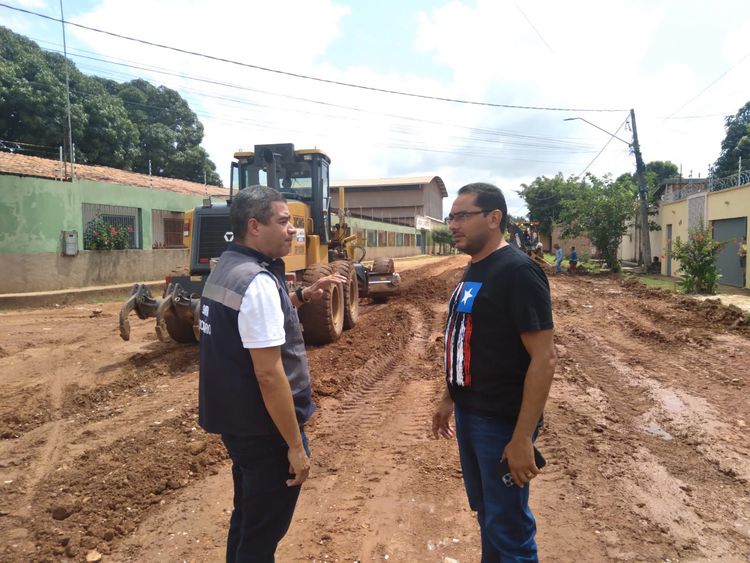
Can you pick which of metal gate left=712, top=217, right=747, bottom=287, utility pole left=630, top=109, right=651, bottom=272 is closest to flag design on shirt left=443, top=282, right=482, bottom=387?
metal gate left=712, top=217, right=747, bottom=287

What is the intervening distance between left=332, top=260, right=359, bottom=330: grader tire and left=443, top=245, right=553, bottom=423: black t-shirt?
6.23m

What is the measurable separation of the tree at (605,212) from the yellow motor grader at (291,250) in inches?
638

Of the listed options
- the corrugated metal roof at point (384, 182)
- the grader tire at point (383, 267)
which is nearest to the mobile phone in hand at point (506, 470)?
the grader tire at point (383, 267)

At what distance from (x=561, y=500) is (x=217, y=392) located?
2494 millimetres

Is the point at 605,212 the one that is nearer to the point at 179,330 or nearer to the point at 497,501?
the point at 179,330

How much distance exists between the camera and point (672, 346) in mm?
8242

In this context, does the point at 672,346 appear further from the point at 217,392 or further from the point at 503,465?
the point at 217,392

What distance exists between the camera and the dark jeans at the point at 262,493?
214 cm

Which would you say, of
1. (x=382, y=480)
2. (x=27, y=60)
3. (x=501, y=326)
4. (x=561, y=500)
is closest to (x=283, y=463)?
(x=501, y=326)

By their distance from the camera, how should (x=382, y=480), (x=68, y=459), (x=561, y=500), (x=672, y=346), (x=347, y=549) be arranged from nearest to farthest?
1. (x=347, y=549)
2. (x=561, y=500)
3. (x=382, y=480)
4. (x=68, y=459)
5. (x=672, y=346)

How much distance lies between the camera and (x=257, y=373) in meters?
2.01

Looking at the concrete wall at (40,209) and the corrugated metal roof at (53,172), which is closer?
the concrete wall at (40,209)

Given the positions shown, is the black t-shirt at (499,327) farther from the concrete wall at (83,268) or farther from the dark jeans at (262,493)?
the concrete wall at (83,268)

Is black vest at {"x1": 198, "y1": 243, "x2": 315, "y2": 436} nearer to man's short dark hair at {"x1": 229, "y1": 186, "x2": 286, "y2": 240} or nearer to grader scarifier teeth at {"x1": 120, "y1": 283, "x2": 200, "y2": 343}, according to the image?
man's short dark hair at {"x1": 229, "y1": 186, "x2": 286, "y2": 240}
